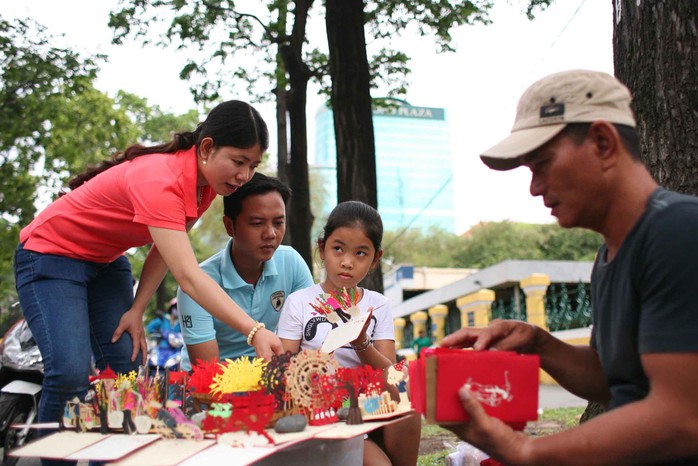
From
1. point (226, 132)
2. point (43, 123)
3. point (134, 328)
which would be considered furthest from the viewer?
point (43, 123)

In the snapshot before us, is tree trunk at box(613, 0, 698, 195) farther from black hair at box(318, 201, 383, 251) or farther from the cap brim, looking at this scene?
the cap brim

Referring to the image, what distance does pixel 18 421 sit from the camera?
457cm

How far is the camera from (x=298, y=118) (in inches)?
357

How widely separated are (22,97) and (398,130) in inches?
2269

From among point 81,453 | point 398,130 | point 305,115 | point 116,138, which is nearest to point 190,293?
point 81,453

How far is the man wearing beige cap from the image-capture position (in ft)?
4.36

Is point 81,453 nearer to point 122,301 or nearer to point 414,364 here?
point 414,364

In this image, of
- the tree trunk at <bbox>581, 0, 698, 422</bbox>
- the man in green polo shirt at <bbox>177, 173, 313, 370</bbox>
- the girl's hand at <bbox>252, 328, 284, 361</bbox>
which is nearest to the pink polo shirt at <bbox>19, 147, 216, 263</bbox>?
the man in green polo shirt at <bbox>177, 173, 313, 370</bbox>

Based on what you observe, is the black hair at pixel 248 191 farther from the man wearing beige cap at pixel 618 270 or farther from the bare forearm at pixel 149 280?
the man wearing beige cap at pixel 618 270

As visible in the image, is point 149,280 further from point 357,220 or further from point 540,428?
point 540,428

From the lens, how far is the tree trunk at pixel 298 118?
8.66 meters

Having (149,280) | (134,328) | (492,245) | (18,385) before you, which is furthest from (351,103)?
(492,245)

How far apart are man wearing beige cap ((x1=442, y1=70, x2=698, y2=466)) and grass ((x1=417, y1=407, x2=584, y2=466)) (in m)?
3.03

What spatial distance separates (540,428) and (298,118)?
503 centimetres
